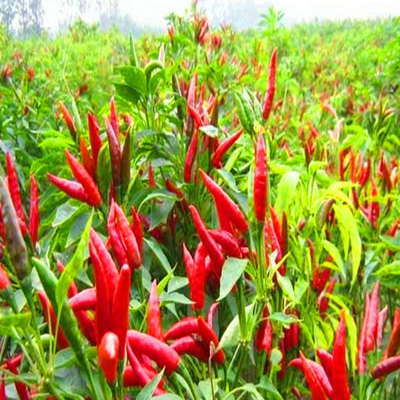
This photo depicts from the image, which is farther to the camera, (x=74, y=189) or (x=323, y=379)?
(x=74, y=189)

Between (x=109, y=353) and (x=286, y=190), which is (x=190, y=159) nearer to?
(x=286, y=190)

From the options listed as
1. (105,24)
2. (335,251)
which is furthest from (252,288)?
(105,24)

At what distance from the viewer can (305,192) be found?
130cm

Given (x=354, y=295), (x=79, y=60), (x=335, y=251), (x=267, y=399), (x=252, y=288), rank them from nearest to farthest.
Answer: (x=267, y=399)
(x=335, y=251)
(x=252, y=288)
(x=354, y=295)
(x=79, y=60)

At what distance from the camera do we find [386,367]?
825mm

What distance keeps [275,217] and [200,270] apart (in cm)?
21

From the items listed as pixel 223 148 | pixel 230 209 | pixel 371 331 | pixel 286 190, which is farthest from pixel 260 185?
pixel 223 148

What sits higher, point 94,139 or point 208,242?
point 94,139

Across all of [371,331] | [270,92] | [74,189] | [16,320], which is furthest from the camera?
[270,92]

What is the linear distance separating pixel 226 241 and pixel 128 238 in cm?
18

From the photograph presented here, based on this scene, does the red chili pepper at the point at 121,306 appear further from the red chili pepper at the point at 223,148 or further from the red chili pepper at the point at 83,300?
the red chili pepper at the point at 223,148

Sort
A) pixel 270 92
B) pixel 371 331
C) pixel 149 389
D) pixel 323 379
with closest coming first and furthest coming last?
1. pixel 149 389
2. pixel 323 379
3. pixel 371 331
4. pixel 270 92

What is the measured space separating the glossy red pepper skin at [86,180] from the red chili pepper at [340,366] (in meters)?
0.48

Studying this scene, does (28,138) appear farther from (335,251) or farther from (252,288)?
(335,251)
